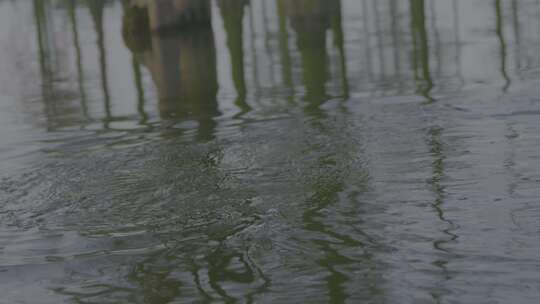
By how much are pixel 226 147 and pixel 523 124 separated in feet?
7.73

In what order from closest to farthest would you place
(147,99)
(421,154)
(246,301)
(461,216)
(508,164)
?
(246,301) → (461,216) → (508,164) → (421,154) → (147,99)

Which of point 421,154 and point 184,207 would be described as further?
point 421,154

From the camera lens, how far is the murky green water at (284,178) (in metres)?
4.90

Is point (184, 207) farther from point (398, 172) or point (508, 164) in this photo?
point (508, 164)

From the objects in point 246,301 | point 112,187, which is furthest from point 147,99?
point 246,301

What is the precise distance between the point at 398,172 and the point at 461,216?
114 cm

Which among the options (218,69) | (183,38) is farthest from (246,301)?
(183,38)

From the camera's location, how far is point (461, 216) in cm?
562

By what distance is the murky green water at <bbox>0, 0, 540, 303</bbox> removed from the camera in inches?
193

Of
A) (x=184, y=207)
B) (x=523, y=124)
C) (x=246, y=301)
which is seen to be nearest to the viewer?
(x=246, y=301)

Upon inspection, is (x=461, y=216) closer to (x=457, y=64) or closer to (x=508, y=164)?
(x=508, y=164)

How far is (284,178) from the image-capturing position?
6824mm

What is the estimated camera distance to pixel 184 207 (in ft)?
20.7

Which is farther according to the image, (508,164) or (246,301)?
(508,164)
